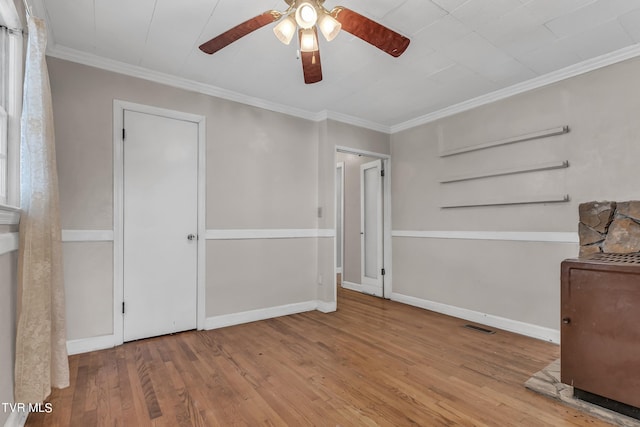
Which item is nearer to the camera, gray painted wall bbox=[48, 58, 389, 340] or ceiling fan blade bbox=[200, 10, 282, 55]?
ceiling fan blade bbox=[200, 10, 282, 55]

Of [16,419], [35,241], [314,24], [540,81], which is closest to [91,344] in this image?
[16,419]

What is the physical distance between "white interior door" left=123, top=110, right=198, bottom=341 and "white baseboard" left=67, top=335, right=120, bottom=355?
0.11 metres

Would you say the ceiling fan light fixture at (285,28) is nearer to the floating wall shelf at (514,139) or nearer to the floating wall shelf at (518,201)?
the floating wall shelf at (514,139)

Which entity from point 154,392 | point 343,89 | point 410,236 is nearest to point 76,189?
point 154,392

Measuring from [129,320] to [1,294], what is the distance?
Result: 152 centimetres

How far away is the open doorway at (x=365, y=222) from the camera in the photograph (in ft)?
15.3

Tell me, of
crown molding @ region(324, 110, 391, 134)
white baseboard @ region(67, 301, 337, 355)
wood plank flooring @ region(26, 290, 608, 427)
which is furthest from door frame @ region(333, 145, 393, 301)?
wood plank flooring @ region(26, 290, 608, 427)

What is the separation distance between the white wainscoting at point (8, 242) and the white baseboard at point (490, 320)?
3.89 meters

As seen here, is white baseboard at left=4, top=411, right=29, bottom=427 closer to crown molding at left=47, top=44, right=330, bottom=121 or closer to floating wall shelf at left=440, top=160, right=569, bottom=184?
crown molding at left=47, top=44, right=330, bottom=121

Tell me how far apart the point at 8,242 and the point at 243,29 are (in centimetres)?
157

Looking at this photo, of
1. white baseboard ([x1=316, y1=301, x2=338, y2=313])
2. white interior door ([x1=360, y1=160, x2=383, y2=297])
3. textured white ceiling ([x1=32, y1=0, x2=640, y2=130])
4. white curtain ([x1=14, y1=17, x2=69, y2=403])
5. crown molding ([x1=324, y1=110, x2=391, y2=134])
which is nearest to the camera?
white curtain ([x1=14, y1=17, x2=69, y2=403])

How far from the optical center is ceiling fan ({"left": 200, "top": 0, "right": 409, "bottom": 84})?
166 centimetres

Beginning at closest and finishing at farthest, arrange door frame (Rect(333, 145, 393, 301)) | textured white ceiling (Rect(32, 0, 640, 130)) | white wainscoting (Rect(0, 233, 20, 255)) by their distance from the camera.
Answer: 1. white wainscoting (Rect(0, 233, 20, 255))
2. textured white ceiling (Rect(32, 0, 640, 130))
3. door frame (Rect(333, 145, 393, 301))

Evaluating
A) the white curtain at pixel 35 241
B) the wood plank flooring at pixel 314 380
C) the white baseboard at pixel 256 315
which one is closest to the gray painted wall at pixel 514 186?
the wood plank flooring at pixel 314 380
